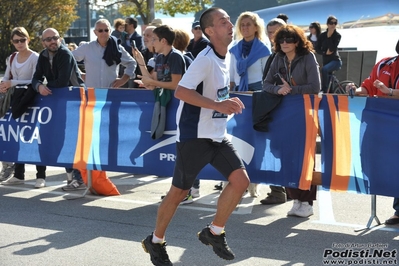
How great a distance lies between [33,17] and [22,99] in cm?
2863

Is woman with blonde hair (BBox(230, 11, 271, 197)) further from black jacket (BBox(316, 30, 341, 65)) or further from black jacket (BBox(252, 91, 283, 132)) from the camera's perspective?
black jacket (BBox(316, 30, 341, 65))

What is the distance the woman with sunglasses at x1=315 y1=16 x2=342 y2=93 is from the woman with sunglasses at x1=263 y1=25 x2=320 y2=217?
9.81 metres

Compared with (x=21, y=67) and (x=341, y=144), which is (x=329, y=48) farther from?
(x=341, y=144)

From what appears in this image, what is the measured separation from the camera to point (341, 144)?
742 centimetres

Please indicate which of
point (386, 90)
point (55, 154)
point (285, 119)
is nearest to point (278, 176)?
point (285, 119)

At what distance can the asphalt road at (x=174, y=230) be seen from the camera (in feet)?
21.1

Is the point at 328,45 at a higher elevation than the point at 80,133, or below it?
higher

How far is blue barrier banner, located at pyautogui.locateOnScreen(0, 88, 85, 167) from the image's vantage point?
9.03m

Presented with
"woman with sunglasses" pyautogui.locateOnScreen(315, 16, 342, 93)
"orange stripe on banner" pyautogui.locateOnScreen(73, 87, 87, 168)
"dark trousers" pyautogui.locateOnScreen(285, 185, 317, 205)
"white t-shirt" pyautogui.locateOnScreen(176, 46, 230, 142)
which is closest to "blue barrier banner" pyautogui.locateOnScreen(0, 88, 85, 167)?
"orange stripe on banner" pyautogui.locateOnScreen(73, 87, 87, 168)

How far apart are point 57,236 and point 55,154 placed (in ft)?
7.14

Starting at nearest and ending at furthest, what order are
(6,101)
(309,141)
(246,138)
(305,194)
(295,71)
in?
1. (309,141)
2. (295,71)
3. (305,194)
4. (246,138)
5. (6,101)

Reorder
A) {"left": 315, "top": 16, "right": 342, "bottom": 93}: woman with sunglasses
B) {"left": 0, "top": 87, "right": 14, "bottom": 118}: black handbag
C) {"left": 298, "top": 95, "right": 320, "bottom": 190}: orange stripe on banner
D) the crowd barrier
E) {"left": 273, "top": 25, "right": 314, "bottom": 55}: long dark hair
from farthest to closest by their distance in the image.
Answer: {"left": 315, "top": 16, "right": 342, "bottom": 93}: woman with sunglasses → {"left": 0, "top": 87, "right": 14, "bottom": 118}: black handbag → {"left": 273, "top": 25, "right": 314, "bottom": 55}: long dark hair → {"left": 298, "top": 95, "right": 320, "bottom": 190}: orange stripe on banner → the crowd barrier

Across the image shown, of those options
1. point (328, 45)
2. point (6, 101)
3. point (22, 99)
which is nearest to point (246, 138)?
point (22, 99)

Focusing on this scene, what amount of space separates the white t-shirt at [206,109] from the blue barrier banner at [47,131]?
3.19 m
